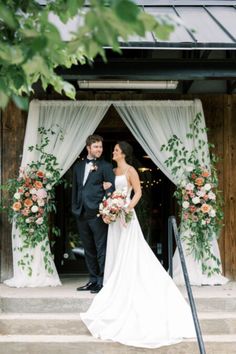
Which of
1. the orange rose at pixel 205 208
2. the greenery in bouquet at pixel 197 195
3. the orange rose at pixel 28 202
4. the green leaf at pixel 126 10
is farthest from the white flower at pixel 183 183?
the green leaf at pixel 126 10

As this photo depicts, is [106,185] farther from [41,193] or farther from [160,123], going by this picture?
[160,123]

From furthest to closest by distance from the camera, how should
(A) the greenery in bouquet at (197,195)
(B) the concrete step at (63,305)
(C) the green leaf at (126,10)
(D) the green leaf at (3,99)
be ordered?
(A) the greenery in bouquet at (197,195) < (B) the concrete step at (63,305) < (D) the green leaf at (3,99) < (C) the green leaf at (126,10)

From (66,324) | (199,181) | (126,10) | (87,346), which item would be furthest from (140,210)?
(126,10)

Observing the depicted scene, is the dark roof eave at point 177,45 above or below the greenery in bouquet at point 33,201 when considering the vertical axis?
above

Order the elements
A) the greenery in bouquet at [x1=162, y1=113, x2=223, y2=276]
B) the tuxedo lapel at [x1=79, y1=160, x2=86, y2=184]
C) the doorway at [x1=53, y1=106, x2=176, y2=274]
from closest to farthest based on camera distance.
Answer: the tuxedo lapel at [x1=79, y1=160, x2=86, y2=184], the greenery in bouquet at [x1=162, y1=113, x2=223, y2=276], the doorway at [x1=53, y1=106, x2=176, y2=274]

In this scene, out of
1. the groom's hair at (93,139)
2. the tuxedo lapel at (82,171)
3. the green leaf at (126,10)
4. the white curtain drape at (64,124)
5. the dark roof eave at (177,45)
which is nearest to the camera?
the green leaf at (126,10)

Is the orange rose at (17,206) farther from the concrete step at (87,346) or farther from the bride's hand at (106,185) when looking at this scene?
the concrete step at (87,346)

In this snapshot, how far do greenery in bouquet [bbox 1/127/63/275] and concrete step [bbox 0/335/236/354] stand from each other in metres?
1.36

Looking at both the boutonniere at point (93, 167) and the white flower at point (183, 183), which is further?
the white flower at point (183, 183)

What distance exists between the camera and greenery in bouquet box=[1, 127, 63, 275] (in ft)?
21.4

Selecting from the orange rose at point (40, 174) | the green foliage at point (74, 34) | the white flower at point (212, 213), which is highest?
the green foliage at point (74, 34)

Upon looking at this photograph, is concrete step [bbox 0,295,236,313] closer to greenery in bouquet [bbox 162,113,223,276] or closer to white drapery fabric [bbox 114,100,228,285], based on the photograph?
greenery in bouquet [bbox 162,113,223,276]

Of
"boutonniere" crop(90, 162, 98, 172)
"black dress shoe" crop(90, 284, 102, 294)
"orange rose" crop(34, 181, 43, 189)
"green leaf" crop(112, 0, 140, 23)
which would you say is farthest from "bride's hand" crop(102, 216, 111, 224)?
"green leaf" crop(112, 0, 140, 23)

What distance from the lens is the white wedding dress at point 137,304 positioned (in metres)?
5.29
